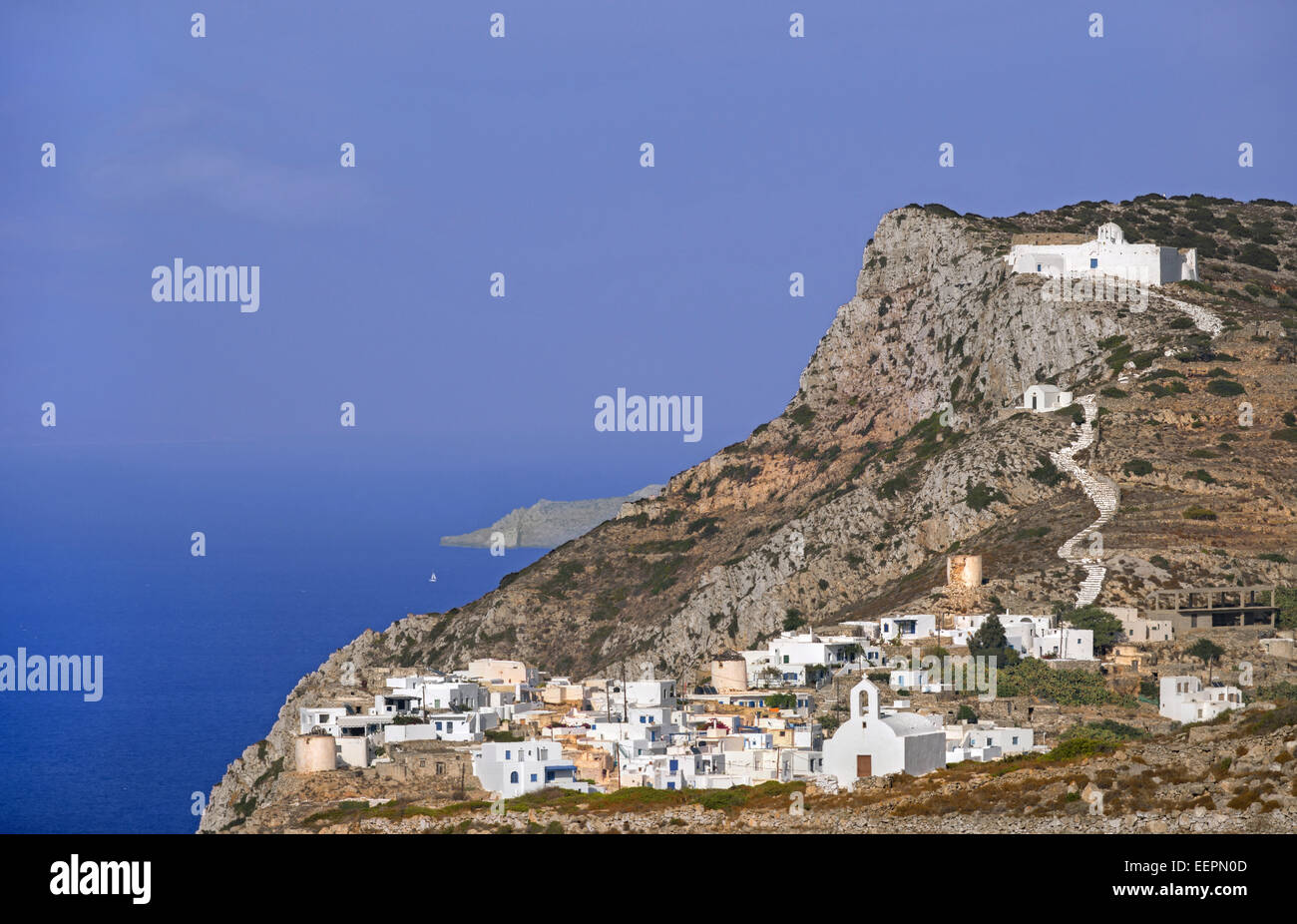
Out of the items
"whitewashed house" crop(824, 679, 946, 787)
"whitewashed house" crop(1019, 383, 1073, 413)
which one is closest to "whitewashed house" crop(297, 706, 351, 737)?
"whitewashed house" crop(824, 679, 946, 787)

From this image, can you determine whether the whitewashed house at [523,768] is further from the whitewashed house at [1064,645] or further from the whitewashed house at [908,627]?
the whitewashed house at [908,627]

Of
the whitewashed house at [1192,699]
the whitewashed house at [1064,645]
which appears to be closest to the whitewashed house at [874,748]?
the whitewashed house at [1192,699]

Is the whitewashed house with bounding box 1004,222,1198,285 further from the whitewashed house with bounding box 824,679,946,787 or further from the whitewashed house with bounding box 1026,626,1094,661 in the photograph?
the whitewashed house with bounding box 824,679,946,787

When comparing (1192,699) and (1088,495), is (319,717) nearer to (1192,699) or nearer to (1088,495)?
(1192,699)

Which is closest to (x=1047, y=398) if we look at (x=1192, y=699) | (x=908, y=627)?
(x=908, y=627)
